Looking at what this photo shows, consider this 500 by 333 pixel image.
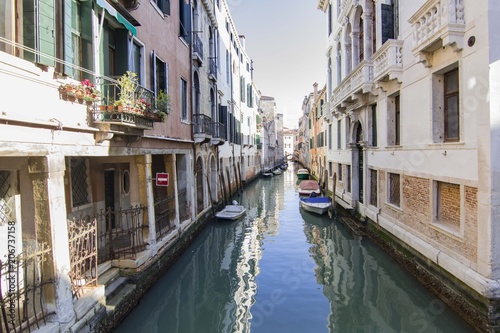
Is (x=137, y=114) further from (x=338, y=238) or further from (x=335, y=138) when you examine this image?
(x=335, y=138)

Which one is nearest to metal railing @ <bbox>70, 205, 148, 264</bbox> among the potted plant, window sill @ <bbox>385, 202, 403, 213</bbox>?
the potted plant

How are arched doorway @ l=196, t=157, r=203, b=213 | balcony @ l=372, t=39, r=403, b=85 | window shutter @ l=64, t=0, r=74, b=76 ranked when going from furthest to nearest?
arched doorway @ l=196, t=157, r=203, b=213
balcony @ l=372, t=39, r=403, b=85
window shutter @ l=64, t=0, r=74, b=76

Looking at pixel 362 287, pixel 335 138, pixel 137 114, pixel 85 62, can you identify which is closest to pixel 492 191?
pixel 362 287

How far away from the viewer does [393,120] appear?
8797 millimetres

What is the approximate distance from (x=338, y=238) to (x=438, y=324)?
5.73 meters

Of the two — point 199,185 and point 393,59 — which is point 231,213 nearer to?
point 199,185

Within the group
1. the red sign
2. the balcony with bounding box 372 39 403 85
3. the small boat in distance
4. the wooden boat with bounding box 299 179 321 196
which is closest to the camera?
the red sign

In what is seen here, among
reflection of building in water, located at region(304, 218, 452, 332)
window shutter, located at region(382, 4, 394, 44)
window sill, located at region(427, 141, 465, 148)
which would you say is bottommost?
reflection of building in water, located at region(304, 218, 452, 332)

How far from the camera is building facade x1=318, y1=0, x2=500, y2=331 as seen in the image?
4.58m

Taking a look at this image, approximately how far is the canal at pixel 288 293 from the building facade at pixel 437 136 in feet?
2.40

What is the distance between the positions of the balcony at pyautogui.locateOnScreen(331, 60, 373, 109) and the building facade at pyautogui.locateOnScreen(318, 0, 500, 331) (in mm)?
34

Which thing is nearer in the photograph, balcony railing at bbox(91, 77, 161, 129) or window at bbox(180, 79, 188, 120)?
balcony railing at bbox(91, 77, 161, 129)

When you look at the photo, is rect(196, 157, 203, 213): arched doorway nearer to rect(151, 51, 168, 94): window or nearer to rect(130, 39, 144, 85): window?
rect(151, 51, 168, 94): window

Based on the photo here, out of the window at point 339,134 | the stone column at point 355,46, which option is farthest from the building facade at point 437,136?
the window at point 339,134
